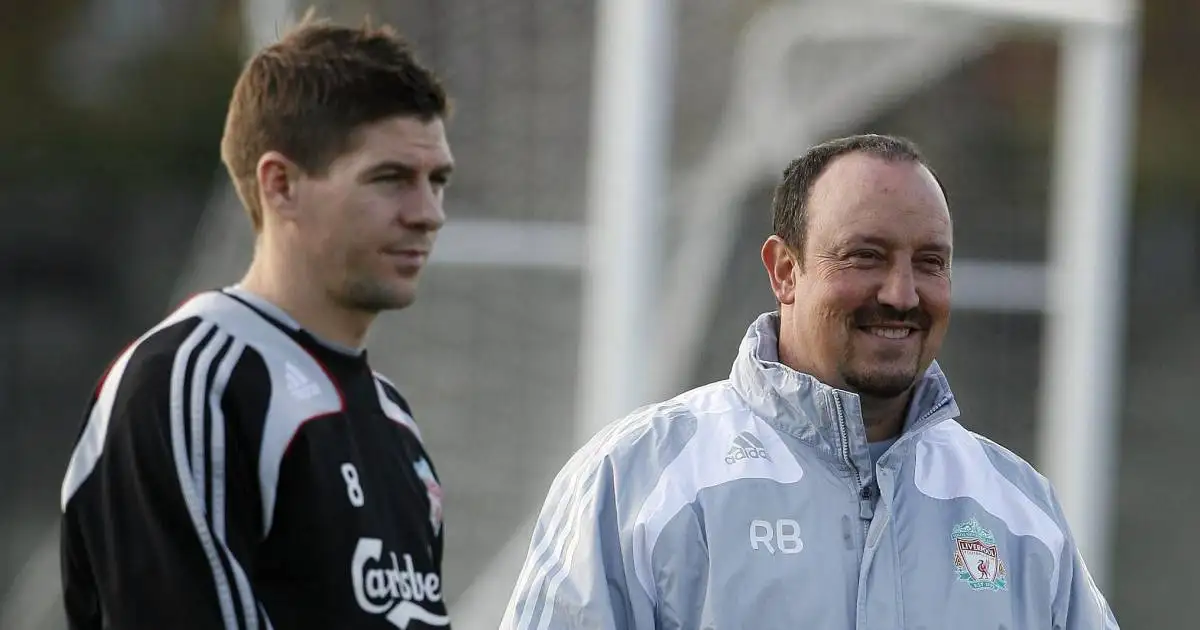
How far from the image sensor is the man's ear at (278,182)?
277cm

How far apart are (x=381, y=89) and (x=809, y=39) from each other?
392 cm

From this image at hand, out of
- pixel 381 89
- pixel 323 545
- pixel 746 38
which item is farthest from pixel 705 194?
pixel 323 545

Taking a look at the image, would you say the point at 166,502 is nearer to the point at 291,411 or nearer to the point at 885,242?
the point at 291,411

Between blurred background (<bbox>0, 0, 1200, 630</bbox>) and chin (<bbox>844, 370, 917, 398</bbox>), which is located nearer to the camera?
chin (<bbox>844, 370, 917, 398</bbox>)

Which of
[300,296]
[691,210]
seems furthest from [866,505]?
[691,210]

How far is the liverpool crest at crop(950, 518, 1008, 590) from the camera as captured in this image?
2.14m

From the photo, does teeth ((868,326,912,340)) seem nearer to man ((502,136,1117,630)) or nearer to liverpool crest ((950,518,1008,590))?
man ((502,136,1117,630))

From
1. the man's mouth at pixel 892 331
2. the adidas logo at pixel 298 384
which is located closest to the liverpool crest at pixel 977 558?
the man's mouth at pixel 892 331

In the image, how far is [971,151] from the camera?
6.56 m

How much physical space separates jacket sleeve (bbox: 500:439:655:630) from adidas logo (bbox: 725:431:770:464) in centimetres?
16

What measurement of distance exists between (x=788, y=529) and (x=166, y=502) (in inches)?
34.4

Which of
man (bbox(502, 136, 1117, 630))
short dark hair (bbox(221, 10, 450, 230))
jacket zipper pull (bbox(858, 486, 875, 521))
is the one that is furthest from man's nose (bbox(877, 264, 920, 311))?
short dark hair (bbox(221, 10, 450, 230))

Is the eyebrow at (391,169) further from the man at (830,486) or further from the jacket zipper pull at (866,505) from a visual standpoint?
the jacket zipper pull at (866,505)

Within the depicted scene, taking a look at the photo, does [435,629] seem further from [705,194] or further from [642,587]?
[705,194]
